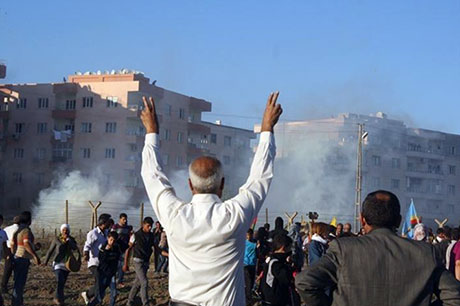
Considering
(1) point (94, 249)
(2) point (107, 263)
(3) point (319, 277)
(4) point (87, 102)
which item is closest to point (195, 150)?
(4) point (87, 102)

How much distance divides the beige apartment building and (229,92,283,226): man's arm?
6497 cm

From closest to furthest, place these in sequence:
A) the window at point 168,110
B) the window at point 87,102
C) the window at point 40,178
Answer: the window at point 40,178 → the window at point 87,102 → the window at point 168,110

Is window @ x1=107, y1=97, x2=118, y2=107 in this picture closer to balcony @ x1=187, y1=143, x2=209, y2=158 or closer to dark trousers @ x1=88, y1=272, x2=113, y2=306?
balcony @ x1=187, y1=143, x2=209, y2=158

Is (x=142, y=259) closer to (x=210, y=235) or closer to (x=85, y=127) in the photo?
(x=210, y=235)

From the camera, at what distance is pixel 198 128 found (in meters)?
78.8

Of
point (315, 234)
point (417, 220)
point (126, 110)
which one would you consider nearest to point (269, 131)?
point (315, 234)

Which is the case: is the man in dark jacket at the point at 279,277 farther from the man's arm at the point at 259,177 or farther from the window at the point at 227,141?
the window at the point at 227,141

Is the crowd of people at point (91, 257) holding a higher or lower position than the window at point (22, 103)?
lower

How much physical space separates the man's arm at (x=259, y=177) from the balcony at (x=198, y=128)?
7270 cm

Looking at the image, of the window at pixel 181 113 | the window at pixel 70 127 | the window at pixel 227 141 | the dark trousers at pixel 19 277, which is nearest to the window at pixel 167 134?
the window at pixel 181 113

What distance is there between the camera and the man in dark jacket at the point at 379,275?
4227 millimetres

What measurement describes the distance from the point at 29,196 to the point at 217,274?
70228 mm

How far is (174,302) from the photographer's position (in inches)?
185

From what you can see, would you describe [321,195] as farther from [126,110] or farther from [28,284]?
[28,284]
